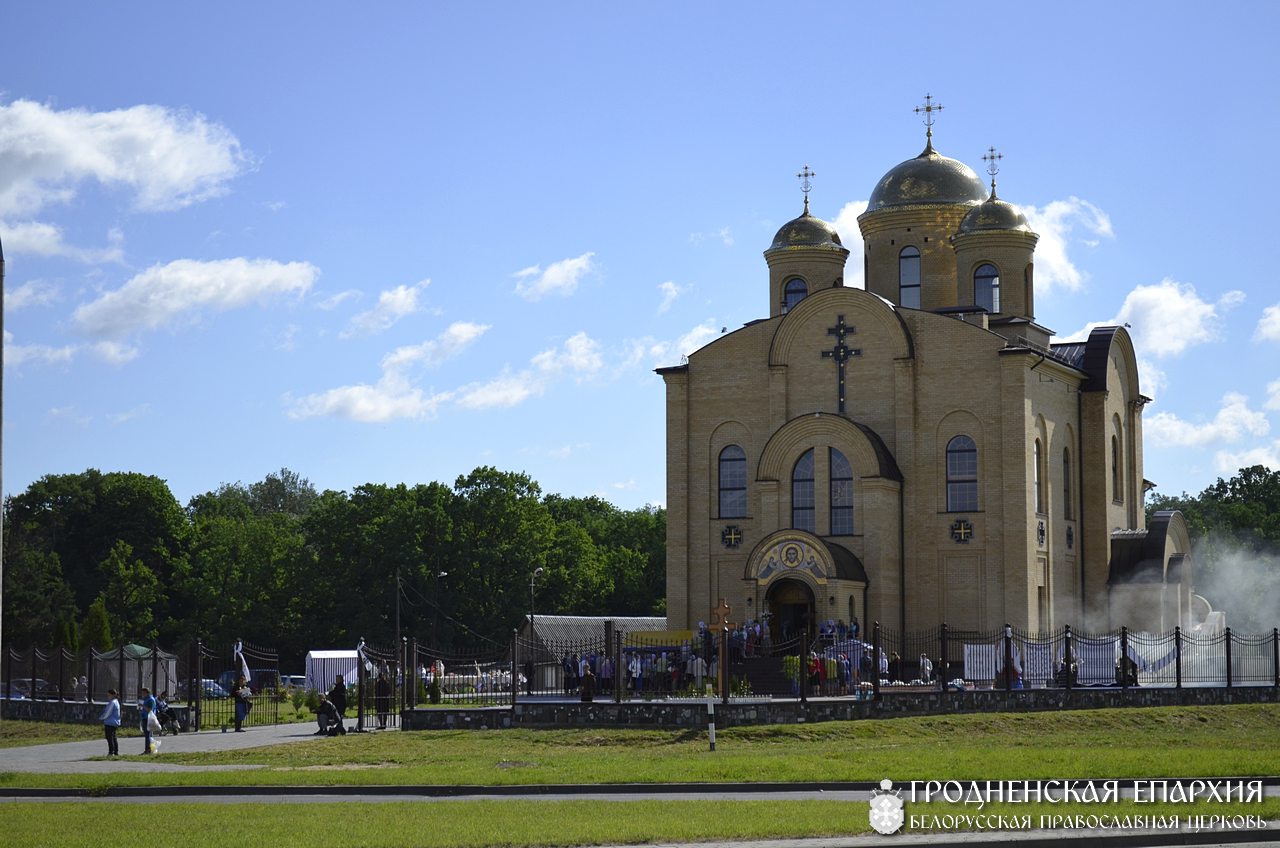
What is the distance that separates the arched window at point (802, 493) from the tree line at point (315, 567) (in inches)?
697

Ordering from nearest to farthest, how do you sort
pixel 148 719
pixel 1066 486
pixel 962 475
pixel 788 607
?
pixel 148 719 → pixel 788 607 → pixel 962 475 → pixel 1066 486

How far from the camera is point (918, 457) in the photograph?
A: 43.8 m

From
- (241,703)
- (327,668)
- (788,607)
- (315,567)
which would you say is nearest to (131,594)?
(315,567)

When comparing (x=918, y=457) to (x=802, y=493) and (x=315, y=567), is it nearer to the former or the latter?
(x=802, y=493)

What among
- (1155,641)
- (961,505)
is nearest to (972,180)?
(961,505)

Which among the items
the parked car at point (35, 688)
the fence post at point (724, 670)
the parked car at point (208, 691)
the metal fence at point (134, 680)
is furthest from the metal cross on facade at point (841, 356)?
the parked car at point (35, 688)

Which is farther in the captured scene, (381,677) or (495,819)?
(381,677)

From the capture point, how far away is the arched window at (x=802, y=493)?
145 ft

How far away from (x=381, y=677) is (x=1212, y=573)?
168 feet

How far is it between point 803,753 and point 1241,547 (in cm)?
6206

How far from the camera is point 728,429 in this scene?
1825 inches

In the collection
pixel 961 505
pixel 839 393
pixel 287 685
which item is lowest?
pixel 287 685

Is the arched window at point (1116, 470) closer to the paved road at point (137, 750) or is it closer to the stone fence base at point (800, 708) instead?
the stone fence base at point (800, 708)

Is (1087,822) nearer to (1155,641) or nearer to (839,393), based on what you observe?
(1155,641)
